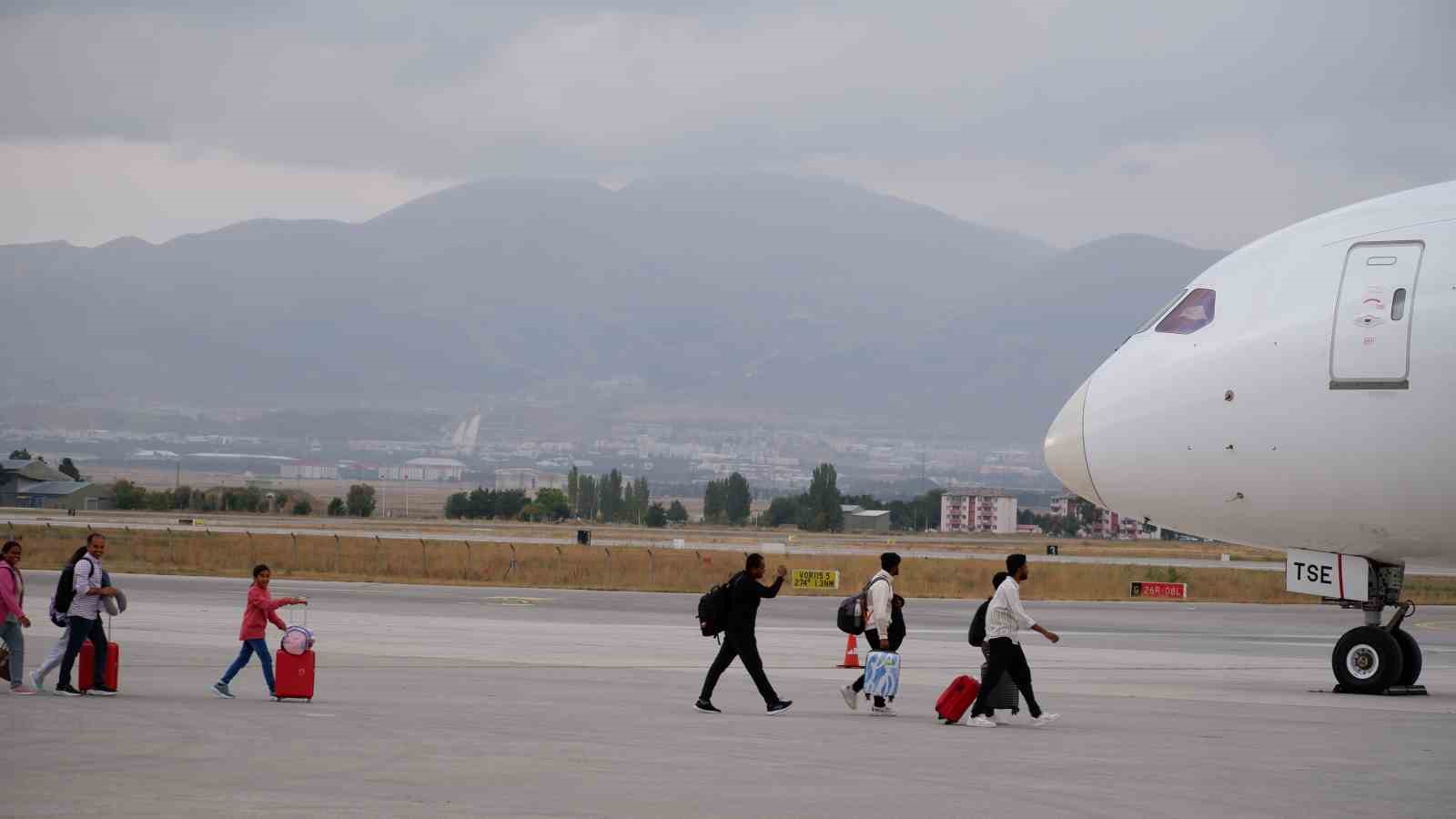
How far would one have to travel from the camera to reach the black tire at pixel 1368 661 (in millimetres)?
22906

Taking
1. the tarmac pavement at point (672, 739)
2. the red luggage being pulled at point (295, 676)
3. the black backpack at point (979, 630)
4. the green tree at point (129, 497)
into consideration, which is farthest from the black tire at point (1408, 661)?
the green tree at point (129, 497)

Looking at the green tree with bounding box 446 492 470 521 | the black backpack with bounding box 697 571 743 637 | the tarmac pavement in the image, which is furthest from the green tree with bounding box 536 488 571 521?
the black backpack with bounding box 697 571 743 637

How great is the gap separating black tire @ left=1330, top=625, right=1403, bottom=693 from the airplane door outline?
431 centimetres

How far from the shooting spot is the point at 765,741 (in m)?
17.5

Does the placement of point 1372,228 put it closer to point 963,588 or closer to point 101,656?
point 101,656

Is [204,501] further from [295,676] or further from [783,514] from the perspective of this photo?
[295,676]

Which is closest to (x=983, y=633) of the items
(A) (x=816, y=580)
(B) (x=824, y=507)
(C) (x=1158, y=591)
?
(A) (x=816, y=580)

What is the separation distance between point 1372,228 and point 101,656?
15705mm

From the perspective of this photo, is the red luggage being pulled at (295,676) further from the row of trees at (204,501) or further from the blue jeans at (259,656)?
the row of trees at (204,501)

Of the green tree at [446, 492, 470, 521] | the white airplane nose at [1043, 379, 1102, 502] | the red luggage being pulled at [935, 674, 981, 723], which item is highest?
the green tree at [446, 492, 470, 521]

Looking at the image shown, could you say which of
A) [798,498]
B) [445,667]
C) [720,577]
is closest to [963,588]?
[720,577]

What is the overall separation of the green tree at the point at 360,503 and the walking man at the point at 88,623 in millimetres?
141171

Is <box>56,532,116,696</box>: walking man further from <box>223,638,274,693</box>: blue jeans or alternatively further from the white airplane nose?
the white airplane nose

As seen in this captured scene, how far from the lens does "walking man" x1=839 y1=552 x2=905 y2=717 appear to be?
2062 centimetres
